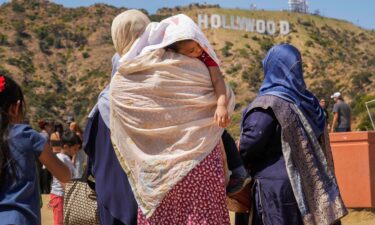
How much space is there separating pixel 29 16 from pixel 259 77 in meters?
29.4

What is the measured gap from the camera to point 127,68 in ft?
13.4

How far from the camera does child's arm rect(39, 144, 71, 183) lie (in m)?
3.78

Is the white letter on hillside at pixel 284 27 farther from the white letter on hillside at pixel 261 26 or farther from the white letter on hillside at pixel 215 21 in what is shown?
the white letter on hillside at pixel 215 21

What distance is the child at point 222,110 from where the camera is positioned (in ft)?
13.0

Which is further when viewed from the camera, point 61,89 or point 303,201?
point 61,89

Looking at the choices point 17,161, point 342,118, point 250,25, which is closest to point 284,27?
point 250,25

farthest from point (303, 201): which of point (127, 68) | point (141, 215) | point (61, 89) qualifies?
point (61, 89)

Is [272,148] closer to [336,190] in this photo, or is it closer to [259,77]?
[336,190]

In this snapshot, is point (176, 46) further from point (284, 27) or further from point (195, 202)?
point (284, 27)

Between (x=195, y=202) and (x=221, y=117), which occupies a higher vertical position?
(x=221, y=117)

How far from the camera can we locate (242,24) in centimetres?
10094

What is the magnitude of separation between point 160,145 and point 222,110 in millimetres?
378

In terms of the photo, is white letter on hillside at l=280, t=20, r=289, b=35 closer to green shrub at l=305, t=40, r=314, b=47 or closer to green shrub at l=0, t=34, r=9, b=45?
green shrub at l=305, t=40, r=314, b=47

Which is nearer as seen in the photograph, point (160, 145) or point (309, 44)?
→ point (160, 145)
